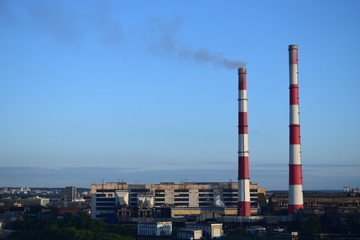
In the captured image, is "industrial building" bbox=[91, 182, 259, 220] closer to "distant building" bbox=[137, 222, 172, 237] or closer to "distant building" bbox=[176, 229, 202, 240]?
"distant building" bbox=[137, 222, 172, 237]

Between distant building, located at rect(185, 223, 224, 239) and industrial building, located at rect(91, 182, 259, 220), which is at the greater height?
industrial building, located at rect(91, 182, 259, 220)

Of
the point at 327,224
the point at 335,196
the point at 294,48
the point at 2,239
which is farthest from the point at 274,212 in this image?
the point at 2,239

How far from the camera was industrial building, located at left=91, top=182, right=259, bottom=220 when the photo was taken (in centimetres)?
10538

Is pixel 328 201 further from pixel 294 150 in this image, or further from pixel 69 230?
pixel 69 230

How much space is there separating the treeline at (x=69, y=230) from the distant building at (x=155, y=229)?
1.43 m

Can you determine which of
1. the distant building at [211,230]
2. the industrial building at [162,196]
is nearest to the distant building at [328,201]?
the industrial building at [162,196]

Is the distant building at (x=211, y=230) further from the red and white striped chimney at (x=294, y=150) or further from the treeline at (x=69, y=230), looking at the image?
the red and white striped chimney at (x=294, y=150)

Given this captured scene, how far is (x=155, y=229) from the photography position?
280ft

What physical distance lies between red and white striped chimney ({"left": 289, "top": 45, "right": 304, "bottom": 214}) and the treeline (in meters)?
20.9

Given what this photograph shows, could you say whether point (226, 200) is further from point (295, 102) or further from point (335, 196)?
point (295, 102)

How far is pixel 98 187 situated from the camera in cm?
10850

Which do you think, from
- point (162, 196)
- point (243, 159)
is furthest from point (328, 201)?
point (162, 196)

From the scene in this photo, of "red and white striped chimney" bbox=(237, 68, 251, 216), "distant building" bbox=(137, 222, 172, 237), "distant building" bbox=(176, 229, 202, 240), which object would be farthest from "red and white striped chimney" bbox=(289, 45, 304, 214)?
"distant building" bbox=(137, 222, 172, 237)

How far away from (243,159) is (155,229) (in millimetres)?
14622
